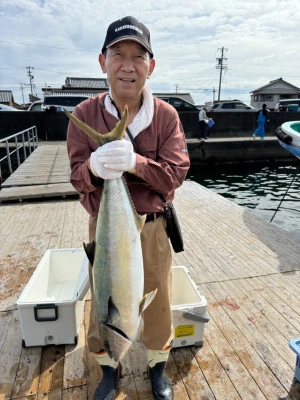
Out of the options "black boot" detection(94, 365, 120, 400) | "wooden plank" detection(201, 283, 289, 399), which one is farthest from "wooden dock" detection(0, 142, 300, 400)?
"black boot" detection(94, 365, 120, 400)

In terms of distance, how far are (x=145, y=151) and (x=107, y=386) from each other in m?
1.59

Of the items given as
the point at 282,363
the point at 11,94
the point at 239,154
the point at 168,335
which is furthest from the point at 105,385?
the point at 11,94

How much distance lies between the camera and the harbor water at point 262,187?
9.18m

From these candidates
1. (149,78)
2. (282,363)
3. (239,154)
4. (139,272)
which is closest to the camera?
(139,272)

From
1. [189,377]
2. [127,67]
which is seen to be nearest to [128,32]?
[127,67]

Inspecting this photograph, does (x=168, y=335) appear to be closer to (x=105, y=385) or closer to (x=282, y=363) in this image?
(x=105, y=385)

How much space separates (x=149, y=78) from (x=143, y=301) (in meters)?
1.36

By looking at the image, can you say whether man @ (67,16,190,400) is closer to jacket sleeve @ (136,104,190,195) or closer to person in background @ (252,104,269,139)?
jacket sleeve @ (136,104,190,195)

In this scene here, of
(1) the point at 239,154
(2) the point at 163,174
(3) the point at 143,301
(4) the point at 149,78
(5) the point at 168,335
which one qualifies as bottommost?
(1) the point at 239,154

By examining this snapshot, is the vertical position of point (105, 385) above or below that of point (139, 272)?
below

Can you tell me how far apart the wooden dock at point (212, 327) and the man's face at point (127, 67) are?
2.01 m

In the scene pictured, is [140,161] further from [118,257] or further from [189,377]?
[189,377]

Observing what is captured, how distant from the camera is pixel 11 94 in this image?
4153cm

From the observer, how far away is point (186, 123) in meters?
17.3
